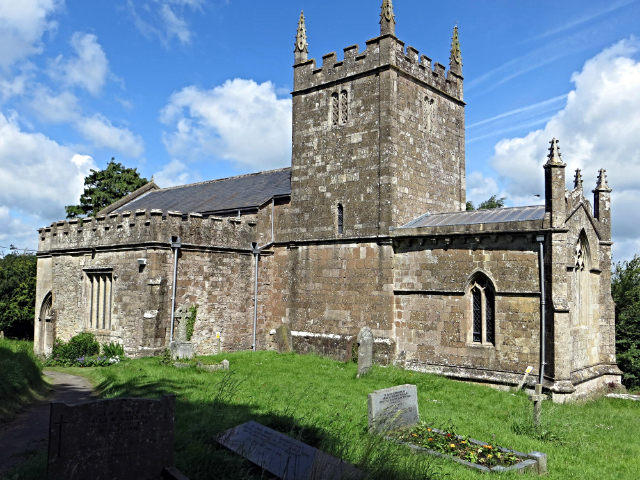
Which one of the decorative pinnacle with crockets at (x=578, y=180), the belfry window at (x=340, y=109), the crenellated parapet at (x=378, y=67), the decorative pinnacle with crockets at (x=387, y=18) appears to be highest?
the decorative pinnacle with crockets at (x=387, y=18)

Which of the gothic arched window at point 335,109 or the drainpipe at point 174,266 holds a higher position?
the gothic arched window at point 335,109

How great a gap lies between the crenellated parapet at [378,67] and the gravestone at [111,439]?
14179 millimetres

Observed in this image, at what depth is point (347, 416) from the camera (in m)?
10.2

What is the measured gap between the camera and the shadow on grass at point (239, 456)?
6598 mm

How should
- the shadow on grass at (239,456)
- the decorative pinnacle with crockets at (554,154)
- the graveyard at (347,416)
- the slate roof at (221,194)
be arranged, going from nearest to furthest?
the shadow on grass at (239,456) → the graveyard at (347,416) → the decorative pinnacle with crockets at (554,154) → the slate roof at (221,194)

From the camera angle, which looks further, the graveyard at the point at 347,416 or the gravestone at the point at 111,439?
the graveyard at the point at 347,416

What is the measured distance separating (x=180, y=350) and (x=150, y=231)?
4.38m

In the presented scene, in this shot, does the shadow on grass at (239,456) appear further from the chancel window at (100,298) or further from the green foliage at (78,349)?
the chancel window at (100,298)

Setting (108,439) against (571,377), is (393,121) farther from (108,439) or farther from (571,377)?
(108,439)

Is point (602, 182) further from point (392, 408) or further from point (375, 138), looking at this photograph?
point (392, 408)

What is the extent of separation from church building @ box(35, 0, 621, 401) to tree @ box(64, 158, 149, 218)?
644 inches

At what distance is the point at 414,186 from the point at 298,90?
602 cm

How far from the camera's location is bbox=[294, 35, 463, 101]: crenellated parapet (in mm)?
17438

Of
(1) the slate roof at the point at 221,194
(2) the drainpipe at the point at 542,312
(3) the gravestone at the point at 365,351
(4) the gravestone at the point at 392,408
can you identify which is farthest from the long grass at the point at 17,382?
(2) the drainpipe at the point at 542,312
